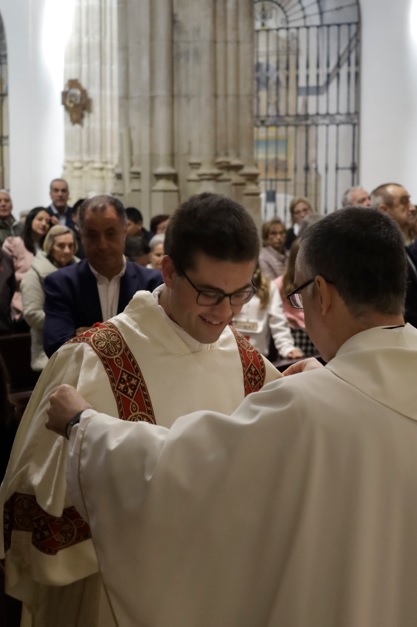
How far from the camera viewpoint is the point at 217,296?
8.51 feet

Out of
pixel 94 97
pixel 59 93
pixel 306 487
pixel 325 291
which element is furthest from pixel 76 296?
pixel 59 93

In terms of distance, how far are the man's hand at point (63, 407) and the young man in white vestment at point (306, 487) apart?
0.21 m

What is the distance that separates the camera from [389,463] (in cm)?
204

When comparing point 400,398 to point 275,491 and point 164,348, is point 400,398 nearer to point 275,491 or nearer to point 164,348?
point 275,491

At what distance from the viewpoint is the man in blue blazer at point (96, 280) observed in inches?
168

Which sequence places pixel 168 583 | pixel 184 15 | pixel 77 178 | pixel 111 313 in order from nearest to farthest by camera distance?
pixel 168 583 → pixel 111 313 → pixel 184 15 → pixel 77 178

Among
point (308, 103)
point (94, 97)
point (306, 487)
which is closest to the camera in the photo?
point (306, 487)

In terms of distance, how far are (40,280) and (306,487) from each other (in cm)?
418

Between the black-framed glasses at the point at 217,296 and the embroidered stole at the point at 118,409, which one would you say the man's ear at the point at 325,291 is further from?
the embroidered stole at the point at 118,409

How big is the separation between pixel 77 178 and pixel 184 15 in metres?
5.19

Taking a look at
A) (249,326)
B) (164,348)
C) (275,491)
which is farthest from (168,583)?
(249,326)

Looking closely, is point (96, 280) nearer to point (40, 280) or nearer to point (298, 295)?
point (40, 280)

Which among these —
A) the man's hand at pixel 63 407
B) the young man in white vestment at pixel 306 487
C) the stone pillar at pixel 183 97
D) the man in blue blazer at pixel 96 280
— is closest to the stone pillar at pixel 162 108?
the stone pillar at pixel 183 97

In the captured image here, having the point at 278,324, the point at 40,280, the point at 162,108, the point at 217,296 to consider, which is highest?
the point at 162,108
